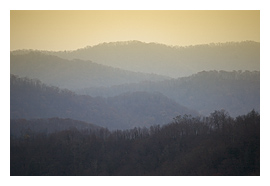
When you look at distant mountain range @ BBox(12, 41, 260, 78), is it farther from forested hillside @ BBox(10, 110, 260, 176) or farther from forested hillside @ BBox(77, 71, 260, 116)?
forested hillside @ BBox(10, 110, 260, 176)

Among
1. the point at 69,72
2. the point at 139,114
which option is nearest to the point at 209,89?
the point at 139,114

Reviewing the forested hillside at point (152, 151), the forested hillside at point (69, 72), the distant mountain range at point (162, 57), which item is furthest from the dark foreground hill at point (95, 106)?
the distant mountain range at point (162, 57)

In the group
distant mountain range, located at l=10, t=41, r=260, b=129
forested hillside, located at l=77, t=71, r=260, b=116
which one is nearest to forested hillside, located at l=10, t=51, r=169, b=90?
distant mountain range, located at l=10, t=41, r=260, b=129

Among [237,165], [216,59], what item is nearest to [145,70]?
[216,59]

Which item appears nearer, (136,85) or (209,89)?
(209,89)

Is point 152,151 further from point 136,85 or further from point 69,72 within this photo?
point 69,72

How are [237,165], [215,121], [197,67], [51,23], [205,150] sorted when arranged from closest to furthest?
[237,165] < [205,150] < [215,121] < [51,23] < [197,67]
